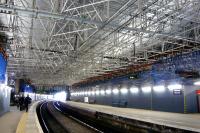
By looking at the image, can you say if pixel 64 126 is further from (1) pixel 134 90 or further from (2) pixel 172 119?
(1) pixel 134 90

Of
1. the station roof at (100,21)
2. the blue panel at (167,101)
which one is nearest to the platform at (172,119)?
the blue panel at (167,101)

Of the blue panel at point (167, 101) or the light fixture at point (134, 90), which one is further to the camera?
the light fixture at point (134, 90)

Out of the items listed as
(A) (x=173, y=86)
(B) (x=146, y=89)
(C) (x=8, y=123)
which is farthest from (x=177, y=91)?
(C) (x=8, y=123)

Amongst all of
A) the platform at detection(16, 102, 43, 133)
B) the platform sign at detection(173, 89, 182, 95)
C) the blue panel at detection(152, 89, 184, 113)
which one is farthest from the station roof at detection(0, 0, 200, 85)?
the platform at detection(16, 102, 43, 133)

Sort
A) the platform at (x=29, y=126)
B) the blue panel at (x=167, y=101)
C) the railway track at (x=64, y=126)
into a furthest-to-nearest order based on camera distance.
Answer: the blue panel at (x=167, y=101), the railway track at (x=64, y=126), the platform at (x=29, y=126)

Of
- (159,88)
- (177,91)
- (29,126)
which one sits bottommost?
(29,126)

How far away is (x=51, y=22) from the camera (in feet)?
44.1

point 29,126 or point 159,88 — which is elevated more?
point 159,88

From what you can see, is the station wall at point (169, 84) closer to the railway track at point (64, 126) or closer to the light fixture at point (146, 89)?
the light fixture at point (146, 89)

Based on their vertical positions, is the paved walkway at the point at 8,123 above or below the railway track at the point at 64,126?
above

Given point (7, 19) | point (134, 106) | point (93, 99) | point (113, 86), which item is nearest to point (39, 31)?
point (7, 19)

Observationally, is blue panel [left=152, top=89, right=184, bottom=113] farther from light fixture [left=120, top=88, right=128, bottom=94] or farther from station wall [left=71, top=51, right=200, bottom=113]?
light fixture [left=120, top=88, right=128, bottom=94]

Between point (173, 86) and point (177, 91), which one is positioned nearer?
point (177, 91)

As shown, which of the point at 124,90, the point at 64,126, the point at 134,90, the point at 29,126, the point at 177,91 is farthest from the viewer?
the point at 124,90
